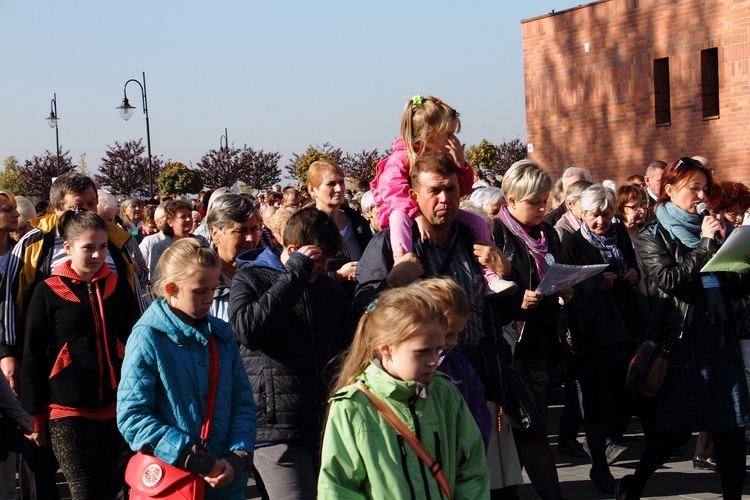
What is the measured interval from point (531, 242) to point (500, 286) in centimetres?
164

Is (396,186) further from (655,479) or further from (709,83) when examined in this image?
(709,83)

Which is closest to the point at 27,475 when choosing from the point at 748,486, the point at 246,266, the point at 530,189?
the point at 246,266

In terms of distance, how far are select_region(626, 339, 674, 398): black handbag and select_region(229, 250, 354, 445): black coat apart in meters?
2.19

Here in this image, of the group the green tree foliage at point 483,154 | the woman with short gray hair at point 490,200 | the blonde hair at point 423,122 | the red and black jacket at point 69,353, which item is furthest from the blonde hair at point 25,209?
the green tree foliage at point 483,154

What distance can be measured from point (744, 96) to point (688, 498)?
61.5 feet

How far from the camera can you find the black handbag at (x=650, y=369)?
21.0ft

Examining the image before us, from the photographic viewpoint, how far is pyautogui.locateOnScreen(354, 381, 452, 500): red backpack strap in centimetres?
367

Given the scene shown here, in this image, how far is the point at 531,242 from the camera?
665cm

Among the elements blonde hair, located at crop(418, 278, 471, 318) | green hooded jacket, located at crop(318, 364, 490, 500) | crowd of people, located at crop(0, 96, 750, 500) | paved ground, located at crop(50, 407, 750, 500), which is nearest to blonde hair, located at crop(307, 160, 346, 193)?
crowd of people, located at crop(0, 96, 750, 500)

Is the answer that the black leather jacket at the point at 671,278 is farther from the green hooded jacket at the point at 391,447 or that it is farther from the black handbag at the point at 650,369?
the green hooded jacket at the point at 391,447

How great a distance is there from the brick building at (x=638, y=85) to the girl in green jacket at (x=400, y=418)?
21.8 m

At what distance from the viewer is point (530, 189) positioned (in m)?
6.44

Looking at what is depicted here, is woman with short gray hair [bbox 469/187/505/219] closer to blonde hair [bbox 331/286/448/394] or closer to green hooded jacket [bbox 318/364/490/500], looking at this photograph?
blonde hair [bbox 331/286/448/394]

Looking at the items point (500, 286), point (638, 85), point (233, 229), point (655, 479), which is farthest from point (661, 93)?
point (500, 286)
